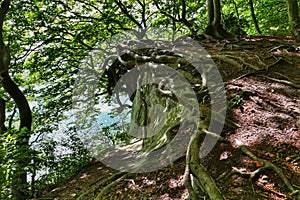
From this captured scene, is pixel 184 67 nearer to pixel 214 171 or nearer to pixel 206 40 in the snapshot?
pixel 214 171

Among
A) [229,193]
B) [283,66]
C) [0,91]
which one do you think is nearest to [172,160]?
[229,193]

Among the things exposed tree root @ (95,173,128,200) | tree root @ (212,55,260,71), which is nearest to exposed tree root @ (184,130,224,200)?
exposed tree root @ (95,173,128,200)

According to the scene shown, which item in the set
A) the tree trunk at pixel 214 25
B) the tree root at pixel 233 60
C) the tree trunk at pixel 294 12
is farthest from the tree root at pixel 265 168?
the tree trunk at pixel 294 12

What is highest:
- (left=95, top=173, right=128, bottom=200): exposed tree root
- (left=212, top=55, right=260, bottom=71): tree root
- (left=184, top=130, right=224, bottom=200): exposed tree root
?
(left=212, top=55, right=260, bottom=71): tree root

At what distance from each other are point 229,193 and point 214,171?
0.39m

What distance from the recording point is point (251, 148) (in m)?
3.00

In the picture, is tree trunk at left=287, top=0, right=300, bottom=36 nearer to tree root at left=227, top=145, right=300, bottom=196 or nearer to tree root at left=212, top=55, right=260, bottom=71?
tree root at left=212, top=55, right=260, bottom=71

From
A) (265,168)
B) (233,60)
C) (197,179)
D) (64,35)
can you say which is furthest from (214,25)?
(197,179)

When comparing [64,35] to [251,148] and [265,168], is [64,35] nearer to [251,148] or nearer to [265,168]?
[251,148]

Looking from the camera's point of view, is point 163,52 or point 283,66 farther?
point 163,52

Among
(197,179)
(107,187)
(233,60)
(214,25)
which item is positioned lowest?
(107,187)

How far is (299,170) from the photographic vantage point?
257 centimetres

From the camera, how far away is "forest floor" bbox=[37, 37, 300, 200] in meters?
2.54

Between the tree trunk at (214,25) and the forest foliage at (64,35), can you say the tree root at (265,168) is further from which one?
the tree trunk at (214,25)
